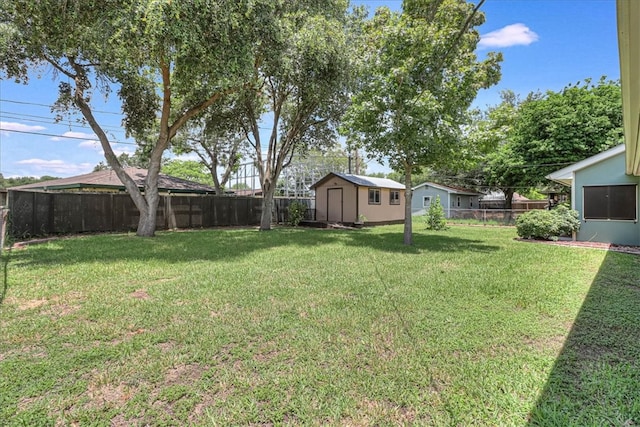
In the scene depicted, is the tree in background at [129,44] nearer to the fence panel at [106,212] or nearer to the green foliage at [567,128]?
the fence panel at [106,212]

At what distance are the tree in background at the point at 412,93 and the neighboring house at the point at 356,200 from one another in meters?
7.19

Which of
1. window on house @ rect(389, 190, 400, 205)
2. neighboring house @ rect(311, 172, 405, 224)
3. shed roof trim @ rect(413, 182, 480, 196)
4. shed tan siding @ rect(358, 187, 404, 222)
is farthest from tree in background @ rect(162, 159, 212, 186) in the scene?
shed tan siding @ rect(358, 187, 404, 222)

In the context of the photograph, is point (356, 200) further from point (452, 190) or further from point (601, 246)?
point (452, 190)

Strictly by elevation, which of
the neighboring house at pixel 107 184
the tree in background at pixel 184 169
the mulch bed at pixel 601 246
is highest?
the tree in background at pixel 184 169

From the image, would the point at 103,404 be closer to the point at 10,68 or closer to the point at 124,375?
the point at 124,375

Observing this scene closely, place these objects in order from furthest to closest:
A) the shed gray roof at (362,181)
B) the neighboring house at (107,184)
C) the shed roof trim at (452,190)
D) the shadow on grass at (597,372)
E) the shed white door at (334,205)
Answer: the shed roof trim at (452,190)
the shed white door at (334,205)
the shed gray roof at (362,181)
the neighboring house at (107,184)
the shadow on grass at (597,372)

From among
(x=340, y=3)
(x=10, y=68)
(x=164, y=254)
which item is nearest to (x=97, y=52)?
(x=10, y=68)

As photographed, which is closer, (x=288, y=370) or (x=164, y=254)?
(x=288, y=370)

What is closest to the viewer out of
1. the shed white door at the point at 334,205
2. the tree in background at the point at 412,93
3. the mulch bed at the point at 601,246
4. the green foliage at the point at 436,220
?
the tree in background at the point at 412,93

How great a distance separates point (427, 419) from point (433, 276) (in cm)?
364

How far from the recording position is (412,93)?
8.15 metres

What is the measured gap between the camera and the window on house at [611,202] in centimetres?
936

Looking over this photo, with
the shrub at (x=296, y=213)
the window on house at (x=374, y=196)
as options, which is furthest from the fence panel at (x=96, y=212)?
the window on house at (x=374, y=196)

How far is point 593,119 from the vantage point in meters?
16.7
